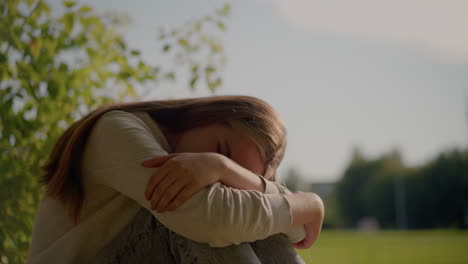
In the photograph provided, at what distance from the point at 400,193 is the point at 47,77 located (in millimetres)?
36219

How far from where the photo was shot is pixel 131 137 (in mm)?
1177

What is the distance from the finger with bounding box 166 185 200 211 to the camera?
106 centimetres

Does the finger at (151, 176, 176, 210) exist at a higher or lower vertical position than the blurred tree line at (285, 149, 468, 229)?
higher

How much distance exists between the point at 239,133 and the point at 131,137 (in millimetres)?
312

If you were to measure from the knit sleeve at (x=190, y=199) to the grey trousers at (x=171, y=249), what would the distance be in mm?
25

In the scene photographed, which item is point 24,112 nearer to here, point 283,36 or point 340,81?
point 283,36

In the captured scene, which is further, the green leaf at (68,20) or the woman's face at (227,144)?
the green leaf at (68,20)

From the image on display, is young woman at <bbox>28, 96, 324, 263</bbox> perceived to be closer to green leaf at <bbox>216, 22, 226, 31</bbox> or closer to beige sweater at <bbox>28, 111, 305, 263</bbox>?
beige sweater at <bbox>28, 111, 305, 263</bbox>

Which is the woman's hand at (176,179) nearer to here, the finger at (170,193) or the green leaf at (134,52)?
the finger at (170,193)

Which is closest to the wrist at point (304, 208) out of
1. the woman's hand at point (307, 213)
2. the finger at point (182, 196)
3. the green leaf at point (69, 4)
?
the woman's hand at point (307, 213)

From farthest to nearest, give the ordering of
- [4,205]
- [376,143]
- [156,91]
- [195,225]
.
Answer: [376,143] → [156,91] → [4,205] → [195,225]

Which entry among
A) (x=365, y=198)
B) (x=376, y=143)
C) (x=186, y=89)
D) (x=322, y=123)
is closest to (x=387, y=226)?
(x=365, y=198)

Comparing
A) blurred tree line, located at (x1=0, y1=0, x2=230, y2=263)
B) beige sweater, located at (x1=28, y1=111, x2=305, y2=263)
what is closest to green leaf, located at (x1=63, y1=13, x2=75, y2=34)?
blurred tree line, located at (x1=0, y1=0, x2=230, y2=263)

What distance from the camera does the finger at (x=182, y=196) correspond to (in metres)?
1.06
